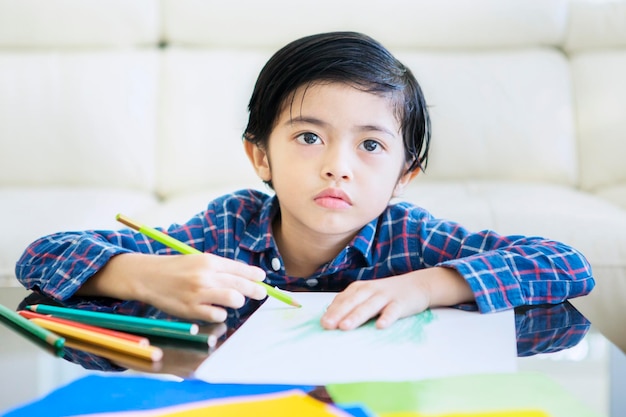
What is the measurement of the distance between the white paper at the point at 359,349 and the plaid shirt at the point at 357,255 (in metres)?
0.04

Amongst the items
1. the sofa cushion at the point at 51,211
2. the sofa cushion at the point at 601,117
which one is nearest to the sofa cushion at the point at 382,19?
the sofa cushion at the point at 601,117

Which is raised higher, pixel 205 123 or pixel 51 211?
pixel 205 123

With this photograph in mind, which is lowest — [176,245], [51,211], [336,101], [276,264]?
[51,211]

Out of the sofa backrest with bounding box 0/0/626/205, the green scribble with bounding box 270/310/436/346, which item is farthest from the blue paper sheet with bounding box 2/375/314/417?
the sofa backrest with bounding box 0/0/626/205

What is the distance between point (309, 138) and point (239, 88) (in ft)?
3.69

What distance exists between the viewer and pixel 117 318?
0.66 meters

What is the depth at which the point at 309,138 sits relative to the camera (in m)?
0.92

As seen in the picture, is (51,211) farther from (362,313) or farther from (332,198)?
(362,313)

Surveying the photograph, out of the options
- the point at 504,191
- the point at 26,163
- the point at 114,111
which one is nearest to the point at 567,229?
the point at 504,191

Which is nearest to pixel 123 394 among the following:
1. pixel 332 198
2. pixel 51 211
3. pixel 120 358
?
pixel 120 358

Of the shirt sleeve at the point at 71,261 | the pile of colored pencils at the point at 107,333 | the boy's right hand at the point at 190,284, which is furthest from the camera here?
the shirt sleeve at the point at 71,261

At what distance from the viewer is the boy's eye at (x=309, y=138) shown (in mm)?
914

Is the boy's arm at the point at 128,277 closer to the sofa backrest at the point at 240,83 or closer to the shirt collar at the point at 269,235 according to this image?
the shirt collar at the point at 269,235

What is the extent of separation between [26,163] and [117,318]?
148 centimetres
